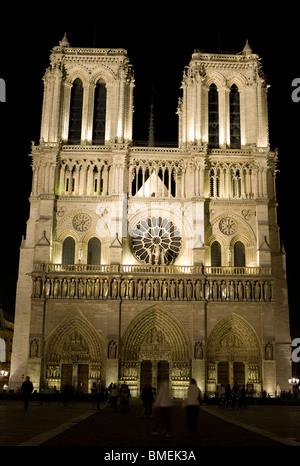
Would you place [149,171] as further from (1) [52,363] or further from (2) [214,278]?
(1) [52,363]

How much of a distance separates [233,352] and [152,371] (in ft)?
17.6

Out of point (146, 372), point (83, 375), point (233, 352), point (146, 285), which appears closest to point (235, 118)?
point (146, 285)

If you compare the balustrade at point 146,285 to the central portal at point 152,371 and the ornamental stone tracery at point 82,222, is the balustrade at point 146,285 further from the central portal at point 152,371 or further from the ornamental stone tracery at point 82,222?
the central portal at point 152,371

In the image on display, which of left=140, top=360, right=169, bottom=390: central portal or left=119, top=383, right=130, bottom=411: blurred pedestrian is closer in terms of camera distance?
left=119, top=383, right=130, bottom=411: blurred pedestrian

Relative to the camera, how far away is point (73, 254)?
39500 millimetres

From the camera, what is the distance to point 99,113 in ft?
140

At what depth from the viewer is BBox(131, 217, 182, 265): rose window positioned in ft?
129

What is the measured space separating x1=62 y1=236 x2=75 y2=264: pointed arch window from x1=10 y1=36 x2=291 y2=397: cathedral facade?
0.23ft

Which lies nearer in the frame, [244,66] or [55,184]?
[55,184]

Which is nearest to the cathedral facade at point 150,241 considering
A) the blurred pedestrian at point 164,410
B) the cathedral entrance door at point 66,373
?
the cathedral entrance door at point 66,373

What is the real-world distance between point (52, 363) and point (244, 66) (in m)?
25.4

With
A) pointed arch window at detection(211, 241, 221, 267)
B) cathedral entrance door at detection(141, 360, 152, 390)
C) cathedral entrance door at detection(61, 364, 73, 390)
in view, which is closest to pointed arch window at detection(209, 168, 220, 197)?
pointed arch window at detection(211, 241, 221, 267)

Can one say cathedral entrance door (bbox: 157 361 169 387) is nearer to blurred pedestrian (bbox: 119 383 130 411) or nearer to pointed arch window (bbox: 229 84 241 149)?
blurred pedestrian (bbox: 119 383 130 411)
